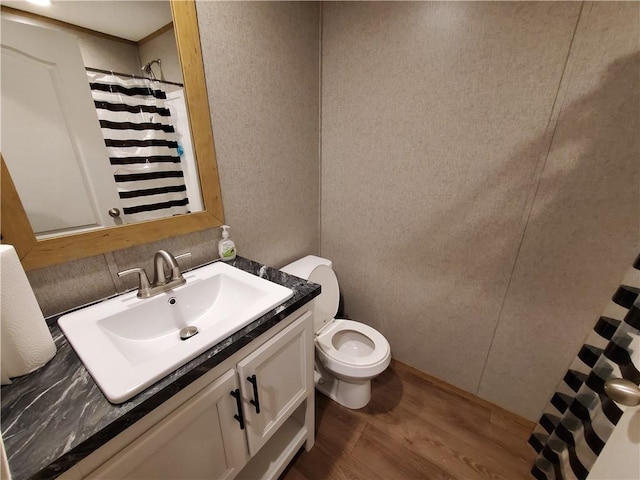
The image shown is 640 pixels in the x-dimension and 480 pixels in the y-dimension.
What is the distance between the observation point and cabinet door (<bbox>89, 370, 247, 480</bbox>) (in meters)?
0.56

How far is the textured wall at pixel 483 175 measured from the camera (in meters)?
0.97

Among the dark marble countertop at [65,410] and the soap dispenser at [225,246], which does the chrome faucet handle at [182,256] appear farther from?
the dark marble countertop at [65,410]

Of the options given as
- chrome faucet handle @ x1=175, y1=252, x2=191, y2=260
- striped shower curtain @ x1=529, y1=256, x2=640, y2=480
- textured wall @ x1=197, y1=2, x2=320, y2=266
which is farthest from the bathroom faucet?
striped shower curtain @ x1=529, y1=256, x2=640, y2=480

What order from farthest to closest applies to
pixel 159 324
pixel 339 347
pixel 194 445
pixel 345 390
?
pixel 339 347, pixel 345 390, pixel 159 324, pixel 194 445

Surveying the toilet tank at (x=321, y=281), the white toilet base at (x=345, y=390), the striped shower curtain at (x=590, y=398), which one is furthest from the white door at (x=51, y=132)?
the striped shower curtain at (x=590, y=398)

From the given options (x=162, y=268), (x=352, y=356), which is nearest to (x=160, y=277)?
(x=162, y=268)

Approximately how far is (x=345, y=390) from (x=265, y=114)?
5.18 feet

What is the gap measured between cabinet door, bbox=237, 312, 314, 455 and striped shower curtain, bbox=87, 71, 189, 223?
2.19 ft

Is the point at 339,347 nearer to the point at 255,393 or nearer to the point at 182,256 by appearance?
the point at 255,393

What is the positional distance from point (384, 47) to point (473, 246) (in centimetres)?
112

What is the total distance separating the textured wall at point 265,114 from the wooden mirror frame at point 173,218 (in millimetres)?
55

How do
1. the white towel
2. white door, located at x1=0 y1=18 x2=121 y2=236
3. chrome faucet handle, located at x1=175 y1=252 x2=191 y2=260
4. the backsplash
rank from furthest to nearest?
chrome faucet handle, located at x1=175 y1=252 x2=191 y2=260
the backsplash
white door, located at x1=0 y1=18 x2=121 y2=236
the white towel

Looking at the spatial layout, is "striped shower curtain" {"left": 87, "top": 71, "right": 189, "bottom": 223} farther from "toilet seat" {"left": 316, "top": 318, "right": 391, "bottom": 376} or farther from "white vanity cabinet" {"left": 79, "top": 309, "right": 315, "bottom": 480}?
"toilet seat" {"left": 316, "top": 318, "right": 391, "bottom": 376}

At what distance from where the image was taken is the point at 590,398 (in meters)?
0.99
